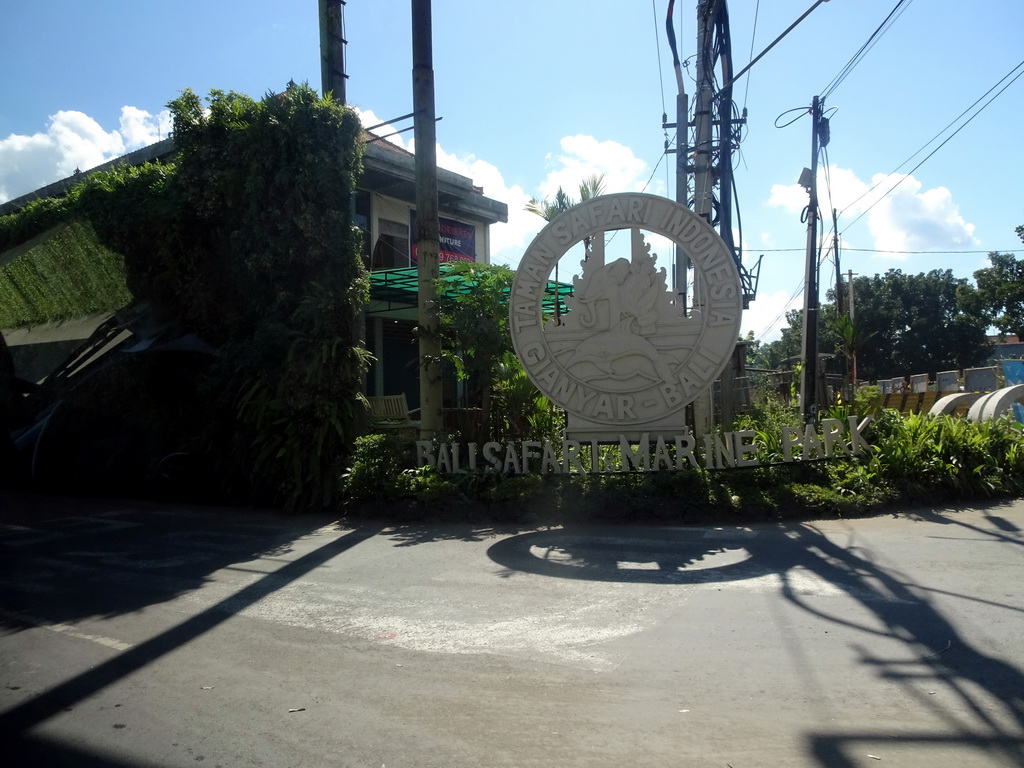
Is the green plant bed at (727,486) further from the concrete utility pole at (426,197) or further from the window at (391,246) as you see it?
the window at (391,246)

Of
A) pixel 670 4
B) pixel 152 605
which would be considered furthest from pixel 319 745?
pixel 670 4

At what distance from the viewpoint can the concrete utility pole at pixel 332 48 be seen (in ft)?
38.2

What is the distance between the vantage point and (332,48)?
38.4ft

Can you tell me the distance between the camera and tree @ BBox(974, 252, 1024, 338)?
3403 cm

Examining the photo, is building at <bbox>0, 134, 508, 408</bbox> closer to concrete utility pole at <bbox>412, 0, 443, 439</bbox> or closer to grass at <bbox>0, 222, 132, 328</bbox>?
grass at <bbox>0, 222, 132, 328</bbox>

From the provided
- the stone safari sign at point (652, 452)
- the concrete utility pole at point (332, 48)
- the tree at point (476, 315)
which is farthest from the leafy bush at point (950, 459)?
the concrete utility pole at point (332, 48)

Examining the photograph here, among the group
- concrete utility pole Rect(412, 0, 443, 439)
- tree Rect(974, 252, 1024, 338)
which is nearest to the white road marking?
concrete utility pole Rect(412, 0, 443, 439)

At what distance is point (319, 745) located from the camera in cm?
387

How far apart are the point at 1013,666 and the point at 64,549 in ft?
28.0

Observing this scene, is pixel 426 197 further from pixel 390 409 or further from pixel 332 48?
pixel 390 409

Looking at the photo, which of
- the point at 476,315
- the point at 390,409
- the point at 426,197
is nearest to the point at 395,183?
the point at 390,409

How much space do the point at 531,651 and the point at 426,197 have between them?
7491mm

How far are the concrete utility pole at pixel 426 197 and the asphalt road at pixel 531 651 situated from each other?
339 cm

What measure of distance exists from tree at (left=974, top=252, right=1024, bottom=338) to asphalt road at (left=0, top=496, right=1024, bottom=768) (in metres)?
30.3
